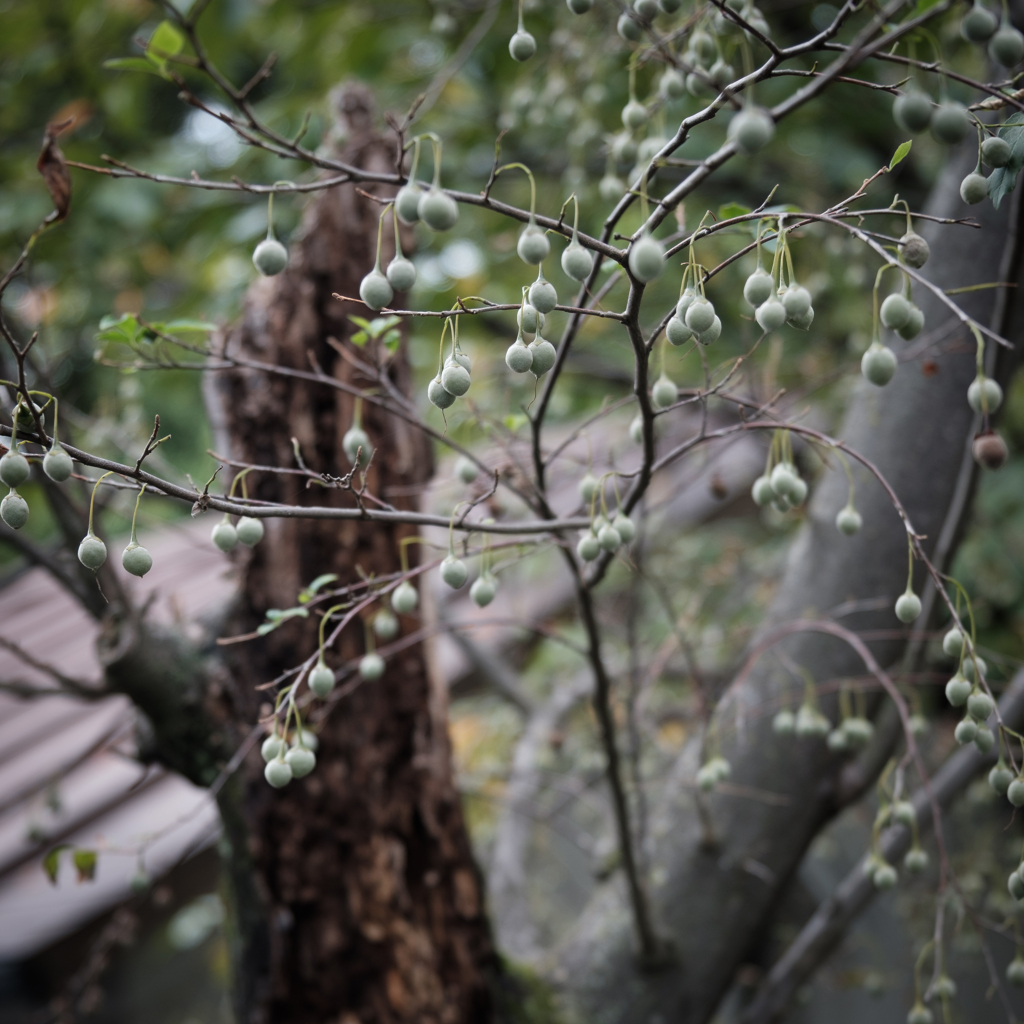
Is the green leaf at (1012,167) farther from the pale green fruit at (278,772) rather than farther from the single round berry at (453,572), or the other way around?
the pale green fruit at (278,772)

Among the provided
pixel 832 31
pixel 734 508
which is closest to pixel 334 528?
pixel 832 31

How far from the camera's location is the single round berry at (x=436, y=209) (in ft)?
1.56

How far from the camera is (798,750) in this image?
1.24 m

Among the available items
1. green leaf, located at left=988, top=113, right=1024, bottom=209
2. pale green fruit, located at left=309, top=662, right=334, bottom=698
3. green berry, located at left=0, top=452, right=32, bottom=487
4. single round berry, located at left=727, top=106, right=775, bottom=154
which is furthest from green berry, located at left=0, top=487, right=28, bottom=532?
green leaf, located at left=988, top=113, right=1024, bottom=209

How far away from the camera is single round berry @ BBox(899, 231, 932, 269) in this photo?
0.51 meters

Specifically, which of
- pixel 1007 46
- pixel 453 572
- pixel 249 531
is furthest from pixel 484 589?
pixel 1007 46

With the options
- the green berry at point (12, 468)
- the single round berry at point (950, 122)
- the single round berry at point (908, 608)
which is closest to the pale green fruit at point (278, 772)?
the green berry at point (12, 468)

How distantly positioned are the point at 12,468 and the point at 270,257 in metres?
0.24

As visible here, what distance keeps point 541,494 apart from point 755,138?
1.40 feet

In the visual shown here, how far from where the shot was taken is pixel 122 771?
1.77 meters

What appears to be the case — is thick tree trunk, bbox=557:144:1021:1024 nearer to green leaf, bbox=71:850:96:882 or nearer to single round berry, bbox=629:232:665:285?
green leaf, bbox=71:850:96:882

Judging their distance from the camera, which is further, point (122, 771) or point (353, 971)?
point (122, 771)

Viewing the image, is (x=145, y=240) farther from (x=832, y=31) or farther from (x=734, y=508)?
(x=832, y=31)

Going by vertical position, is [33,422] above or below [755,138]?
below
